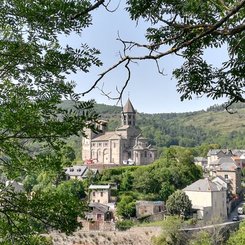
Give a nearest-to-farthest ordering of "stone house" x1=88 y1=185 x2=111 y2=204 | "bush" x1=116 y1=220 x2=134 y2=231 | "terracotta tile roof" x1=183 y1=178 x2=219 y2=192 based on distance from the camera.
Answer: "bush" x1=116 y1=220 x2=134 y2=231, "terracotta tile roof" x1=183 y1=178 x2=219 y2=192, "stone house" x1=88 y1=185 x2=111 y2=204

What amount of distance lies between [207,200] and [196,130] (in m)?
112

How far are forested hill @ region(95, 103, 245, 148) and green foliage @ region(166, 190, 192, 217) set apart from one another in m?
70.5

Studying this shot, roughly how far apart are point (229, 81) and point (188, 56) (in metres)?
0.46

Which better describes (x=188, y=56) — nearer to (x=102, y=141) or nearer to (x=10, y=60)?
(x=10, y=60)

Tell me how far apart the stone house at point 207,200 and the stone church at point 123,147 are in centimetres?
1910

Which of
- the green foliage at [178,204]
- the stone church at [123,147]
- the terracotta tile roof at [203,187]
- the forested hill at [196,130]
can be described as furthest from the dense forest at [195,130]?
the green foliage at [178,204]

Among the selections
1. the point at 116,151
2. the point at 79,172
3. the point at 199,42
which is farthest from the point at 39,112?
the point at 116,151

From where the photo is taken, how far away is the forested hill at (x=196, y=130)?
403 feet

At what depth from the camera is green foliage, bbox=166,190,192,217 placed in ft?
119

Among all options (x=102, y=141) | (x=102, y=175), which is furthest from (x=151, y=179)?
(x=102, y=141)

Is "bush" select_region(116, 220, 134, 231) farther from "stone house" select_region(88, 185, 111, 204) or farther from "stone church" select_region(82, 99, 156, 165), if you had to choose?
"stone church" select_region(82, 99, 156, 165)

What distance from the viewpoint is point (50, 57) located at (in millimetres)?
6695

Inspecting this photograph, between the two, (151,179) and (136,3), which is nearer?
(136,3)

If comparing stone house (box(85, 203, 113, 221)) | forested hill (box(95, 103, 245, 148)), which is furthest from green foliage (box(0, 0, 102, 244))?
forested hill (box(95, 103, 245, 148))
